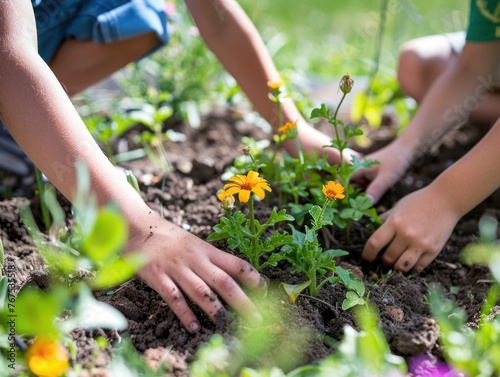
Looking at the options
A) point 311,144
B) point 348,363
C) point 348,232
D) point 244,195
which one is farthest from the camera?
point 311,144

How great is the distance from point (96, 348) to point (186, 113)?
126 centimetres

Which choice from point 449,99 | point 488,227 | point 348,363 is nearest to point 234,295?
point 348,363

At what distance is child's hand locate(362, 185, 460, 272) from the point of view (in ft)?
4.59

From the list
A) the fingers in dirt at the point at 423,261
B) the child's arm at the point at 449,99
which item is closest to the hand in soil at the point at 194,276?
the fingers in dirt at the point at 423,261

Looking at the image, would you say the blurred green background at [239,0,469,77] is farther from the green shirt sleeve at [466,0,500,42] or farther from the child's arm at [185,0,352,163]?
the child's arm at [185,0,352,163]

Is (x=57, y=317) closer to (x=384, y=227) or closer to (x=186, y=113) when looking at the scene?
(x=384, y=227)

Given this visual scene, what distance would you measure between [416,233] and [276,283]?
366mm

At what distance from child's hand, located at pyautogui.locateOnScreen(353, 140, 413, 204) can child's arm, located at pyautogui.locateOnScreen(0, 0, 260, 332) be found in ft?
1.95

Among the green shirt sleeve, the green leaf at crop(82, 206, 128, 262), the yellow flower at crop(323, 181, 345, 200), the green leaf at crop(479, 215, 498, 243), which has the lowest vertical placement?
the green leaf at crop(479, 215, 498, 243)

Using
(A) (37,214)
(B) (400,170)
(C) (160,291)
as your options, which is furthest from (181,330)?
(B) (400,170)

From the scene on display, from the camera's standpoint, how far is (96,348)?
106 cm


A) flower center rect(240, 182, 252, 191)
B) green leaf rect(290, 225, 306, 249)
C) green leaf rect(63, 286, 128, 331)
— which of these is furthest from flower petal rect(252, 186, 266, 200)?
green leaf rect(63, 286, 128, 331)

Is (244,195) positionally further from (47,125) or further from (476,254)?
(476,254)

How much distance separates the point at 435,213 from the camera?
1.42m
